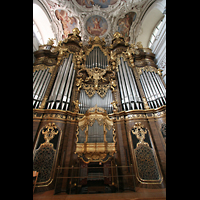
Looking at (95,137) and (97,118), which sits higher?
(97,118)

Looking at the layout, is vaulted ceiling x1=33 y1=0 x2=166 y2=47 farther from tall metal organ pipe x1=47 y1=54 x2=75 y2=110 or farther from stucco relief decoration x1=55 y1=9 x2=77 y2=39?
tall metal organ pipe x1=47 y1=54 x2=75 y2=110

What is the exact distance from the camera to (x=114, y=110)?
522 cm

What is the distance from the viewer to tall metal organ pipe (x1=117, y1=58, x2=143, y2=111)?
5.18 meters

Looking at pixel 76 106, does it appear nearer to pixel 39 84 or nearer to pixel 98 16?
pixel 39 84

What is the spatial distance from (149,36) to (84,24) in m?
6.46

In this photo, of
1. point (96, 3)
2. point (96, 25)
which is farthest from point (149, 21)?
→ point (96, 3)

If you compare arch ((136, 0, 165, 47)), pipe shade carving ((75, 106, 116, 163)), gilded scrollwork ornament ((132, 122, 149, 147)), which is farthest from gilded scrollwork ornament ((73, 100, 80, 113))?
arch ((136, 0, 165, 47))

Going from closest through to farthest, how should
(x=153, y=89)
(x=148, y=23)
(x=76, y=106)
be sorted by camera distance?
1. (x=76, y=106)
2. (x=153, y=89)
3. (x=148, y=23)

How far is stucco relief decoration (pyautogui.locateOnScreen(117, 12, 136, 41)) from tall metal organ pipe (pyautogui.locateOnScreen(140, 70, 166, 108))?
6.25 metres

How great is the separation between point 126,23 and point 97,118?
1034 cm

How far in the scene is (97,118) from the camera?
448 cm
